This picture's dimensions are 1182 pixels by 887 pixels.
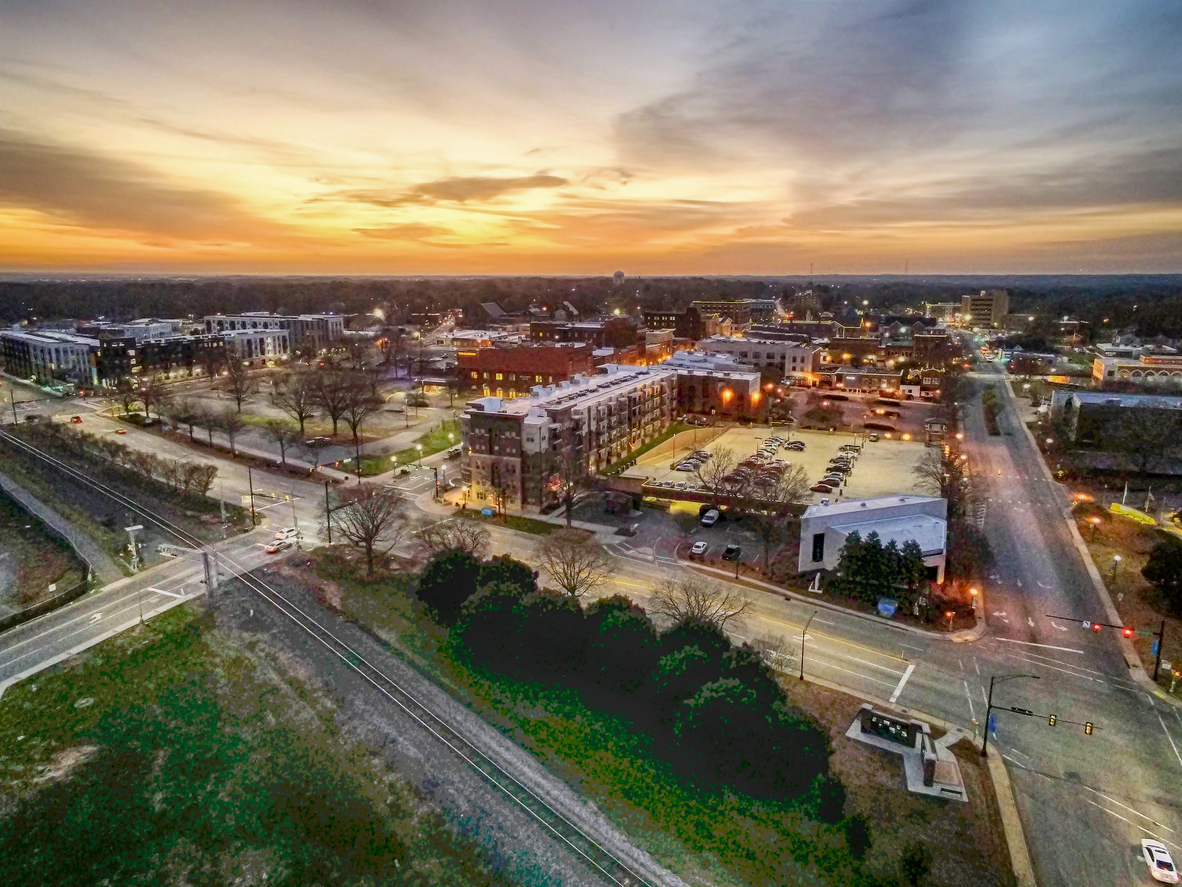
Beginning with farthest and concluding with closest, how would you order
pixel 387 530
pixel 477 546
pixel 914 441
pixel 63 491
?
pixel 914 441 < pixel 63 491 < pixel 387 530 < pixel 477 546

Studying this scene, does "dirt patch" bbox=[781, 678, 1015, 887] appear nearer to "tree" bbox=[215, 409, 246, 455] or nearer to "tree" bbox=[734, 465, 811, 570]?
"tree" bbox=[734, 465, 811, 570]

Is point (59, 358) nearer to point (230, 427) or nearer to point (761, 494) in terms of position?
point (230, 427)

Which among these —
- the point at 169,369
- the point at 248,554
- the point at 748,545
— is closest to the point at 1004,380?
the point at 748,545

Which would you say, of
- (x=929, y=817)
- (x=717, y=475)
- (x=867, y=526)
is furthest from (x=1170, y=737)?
(x=717, y=475)

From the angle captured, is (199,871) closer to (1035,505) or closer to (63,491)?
(63,491)

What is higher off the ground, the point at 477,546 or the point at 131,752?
the point at 477,546

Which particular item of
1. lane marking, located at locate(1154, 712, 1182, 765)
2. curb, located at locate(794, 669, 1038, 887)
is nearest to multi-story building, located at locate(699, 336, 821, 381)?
lane marking, located at locate(1154, 712, 1182, 765)

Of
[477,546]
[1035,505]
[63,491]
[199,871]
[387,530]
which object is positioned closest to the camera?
[199,871]
